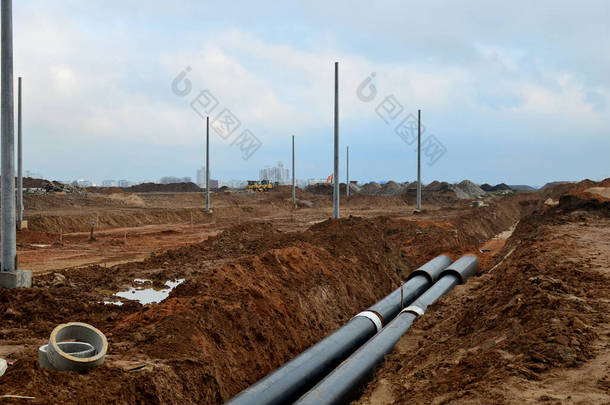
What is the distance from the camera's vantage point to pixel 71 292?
11.9 m

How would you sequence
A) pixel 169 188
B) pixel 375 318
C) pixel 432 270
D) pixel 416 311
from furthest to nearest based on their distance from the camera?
pixel 169 188
pixel 432 270
pixel 416 311
pixel 375 318

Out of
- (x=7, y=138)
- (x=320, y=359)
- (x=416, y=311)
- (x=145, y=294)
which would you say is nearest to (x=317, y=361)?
(x=320, y=359)

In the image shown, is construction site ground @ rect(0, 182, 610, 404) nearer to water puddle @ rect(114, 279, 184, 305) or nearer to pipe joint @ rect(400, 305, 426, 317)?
pipe joint @ rect(400, 305, 426, 317)

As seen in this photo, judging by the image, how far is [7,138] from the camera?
35.6ft

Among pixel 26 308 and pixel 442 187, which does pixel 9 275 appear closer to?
pixel 26 308

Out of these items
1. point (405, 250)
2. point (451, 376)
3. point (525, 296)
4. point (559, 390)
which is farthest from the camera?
point (405, 250)

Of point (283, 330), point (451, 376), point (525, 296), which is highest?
point (525, 296)

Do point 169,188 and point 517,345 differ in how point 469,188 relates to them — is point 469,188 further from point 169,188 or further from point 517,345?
point 517,345

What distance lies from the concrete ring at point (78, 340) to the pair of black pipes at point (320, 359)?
1704 mm

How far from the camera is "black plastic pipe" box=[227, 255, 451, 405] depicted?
6.16 m

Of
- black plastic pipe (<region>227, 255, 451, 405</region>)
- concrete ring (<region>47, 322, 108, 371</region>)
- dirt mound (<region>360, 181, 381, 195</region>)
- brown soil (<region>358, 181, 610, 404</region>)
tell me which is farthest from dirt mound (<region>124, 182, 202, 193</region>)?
concrete ring (<region>47, 322, 108, 371</region>)

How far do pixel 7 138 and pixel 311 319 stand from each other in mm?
8051

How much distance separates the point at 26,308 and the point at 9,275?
5.15ft

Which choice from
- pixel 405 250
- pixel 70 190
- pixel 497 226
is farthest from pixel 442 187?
pixel 405 250
